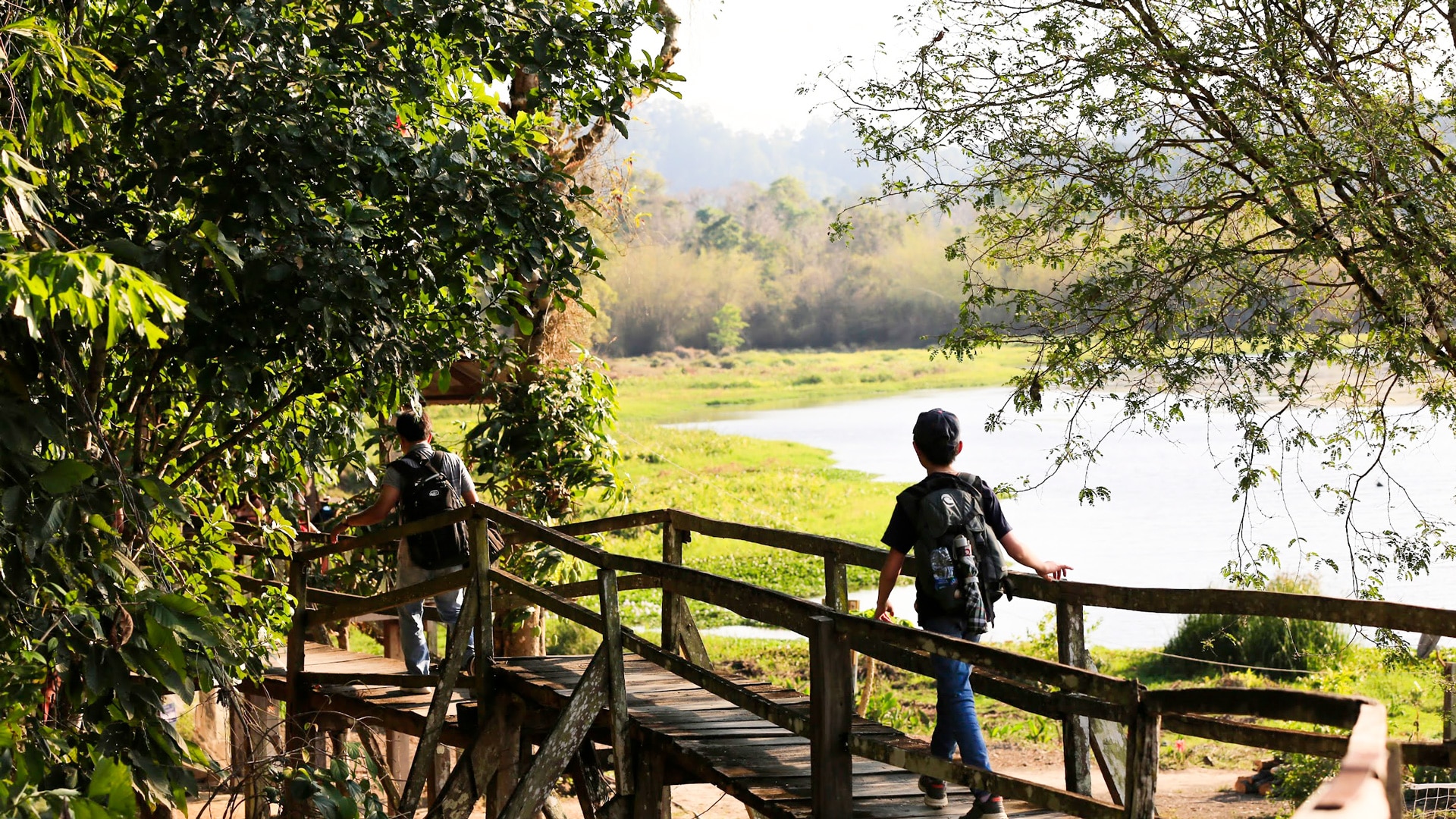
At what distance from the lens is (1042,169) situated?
28.8 feet

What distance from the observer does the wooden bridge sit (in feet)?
10.6

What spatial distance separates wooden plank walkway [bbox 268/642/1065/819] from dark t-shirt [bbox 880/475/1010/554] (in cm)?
94

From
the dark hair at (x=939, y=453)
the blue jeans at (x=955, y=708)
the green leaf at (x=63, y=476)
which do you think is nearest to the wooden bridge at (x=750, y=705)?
the blue jeans at (x=955, y=708)

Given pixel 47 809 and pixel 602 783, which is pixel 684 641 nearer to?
pixel 602 783

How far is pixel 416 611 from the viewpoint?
7.23 meters

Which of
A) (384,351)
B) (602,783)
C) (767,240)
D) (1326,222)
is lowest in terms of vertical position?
(602,783)

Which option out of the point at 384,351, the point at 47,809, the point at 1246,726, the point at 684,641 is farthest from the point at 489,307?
the point at 1246,726

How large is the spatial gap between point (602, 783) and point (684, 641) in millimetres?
846

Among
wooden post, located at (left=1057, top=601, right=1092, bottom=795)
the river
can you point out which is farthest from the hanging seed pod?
the river

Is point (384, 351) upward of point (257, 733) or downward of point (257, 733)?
upward

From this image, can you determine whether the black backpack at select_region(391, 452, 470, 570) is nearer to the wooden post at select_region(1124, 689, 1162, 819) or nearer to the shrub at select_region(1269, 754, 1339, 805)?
the wooden post at select_region(1124, 689, 1162, 819)

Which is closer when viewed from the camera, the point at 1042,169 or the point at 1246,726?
the point at 1246,726

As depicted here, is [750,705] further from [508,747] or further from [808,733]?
[508,747]

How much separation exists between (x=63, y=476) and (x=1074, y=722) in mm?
3502
